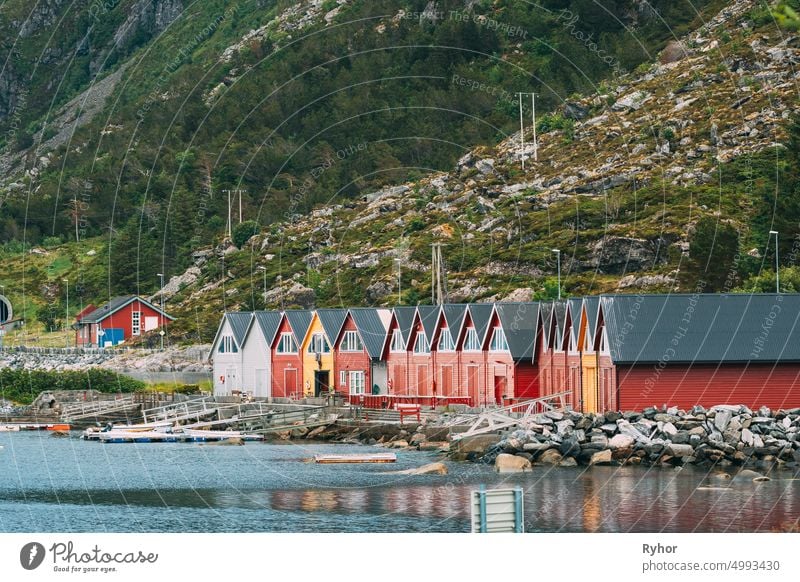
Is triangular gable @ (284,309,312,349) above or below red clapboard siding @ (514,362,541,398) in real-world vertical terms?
above

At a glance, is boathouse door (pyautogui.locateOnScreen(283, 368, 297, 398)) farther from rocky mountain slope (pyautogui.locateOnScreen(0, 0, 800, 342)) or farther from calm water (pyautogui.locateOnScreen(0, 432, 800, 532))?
calm water (pyautogui.locateOnScreen(0, 432, 800, 532))

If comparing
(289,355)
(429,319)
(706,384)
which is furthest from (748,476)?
(289,355)

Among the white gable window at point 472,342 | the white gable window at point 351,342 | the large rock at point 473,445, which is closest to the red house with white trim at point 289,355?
the white gable window at point 351,342

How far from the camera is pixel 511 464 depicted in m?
47.3

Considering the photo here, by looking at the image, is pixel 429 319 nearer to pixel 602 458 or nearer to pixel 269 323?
pixel 269 323

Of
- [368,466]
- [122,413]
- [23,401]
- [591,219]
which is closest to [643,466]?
[368,466]

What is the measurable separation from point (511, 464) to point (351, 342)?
93.7 feet

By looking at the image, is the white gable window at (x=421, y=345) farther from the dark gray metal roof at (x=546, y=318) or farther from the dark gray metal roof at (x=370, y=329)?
the dark gray metal roof at (x=546, y=318)

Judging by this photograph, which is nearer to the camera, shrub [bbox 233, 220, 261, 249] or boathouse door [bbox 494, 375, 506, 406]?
boathouse door [bbox 494, 375, 506, 406]

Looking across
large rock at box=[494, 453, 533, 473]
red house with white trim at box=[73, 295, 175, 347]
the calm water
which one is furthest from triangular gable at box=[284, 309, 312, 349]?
red house with white trim at box=[73, 295, 175, 347]

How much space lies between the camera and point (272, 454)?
56.3 m

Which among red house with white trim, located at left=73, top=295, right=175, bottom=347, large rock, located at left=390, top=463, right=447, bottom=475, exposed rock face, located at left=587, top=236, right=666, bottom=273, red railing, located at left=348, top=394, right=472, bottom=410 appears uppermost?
exposed rock face, located at left=587, top=236, right=666, bottom=273

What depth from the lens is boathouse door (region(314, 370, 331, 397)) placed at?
251 feet

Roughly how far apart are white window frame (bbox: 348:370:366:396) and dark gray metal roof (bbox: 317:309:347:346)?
2183 millimetres
